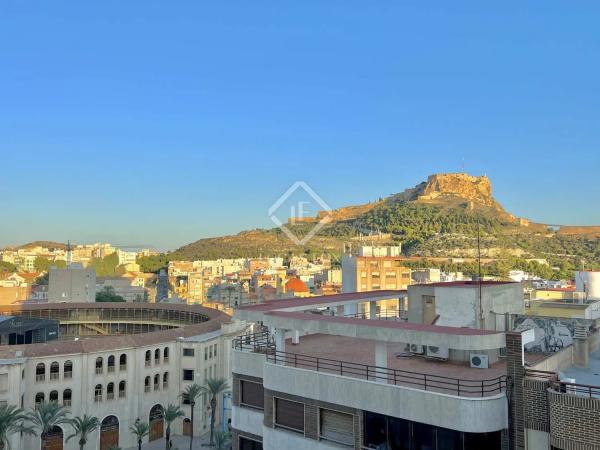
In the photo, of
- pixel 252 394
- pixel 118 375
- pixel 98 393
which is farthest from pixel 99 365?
pixel 252 394

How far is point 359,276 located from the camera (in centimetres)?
8800

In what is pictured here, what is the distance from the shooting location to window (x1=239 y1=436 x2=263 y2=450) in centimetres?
1648

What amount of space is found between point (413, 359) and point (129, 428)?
99.0 ft

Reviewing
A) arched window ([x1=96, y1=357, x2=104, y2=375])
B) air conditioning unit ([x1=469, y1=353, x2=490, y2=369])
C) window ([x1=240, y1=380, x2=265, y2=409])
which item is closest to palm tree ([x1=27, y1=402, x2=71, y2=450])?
arched window ([x1=96, y1=357, x2=104, y2=375])

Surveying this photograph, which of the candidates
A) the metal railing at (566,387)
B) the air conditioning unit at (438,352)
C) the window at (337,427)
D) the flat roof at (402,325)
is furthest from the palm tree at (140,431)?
the metal railing at (566,387)

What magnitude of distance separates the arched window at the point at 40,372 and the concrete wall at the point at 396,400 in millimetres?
26605

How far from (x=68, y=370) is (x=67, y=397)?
75.0 inches

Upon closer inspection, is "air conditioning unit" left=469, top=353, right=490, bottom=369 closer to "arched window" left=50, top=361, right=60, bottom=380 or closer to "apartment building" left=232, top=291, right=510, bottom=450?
"apartment building" left=232, top=291, right=510, bottom=450

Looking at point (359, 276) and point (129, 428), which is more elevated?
point (359, 276)

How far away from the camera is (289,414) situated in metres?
14.7

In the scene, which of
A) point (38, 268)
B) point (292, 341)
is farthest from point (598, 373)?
point (38, 268)

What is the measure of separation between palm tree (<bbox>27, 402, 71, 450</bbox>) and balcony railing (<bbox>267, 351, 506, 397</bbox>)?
901 inches

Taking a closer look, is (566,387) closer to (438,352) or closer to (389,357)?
(438,352)

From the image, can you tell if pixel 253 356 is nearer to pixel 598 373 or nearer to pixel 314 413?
pixel 314 413
